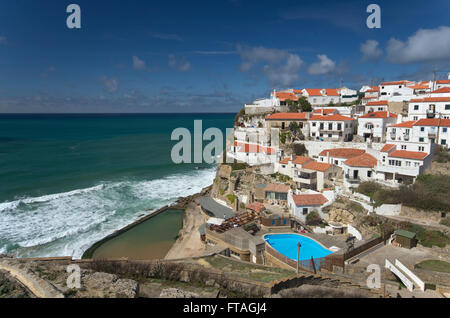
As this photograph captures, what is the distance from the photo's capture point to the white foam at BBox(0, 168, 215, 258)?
83.5ft

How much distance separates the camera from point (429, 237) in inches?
761

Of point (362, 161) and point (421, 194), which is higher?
point (362, 161)

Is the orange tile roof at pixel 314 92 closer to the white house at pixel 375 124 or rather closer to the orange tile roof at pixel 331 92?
the orange tile roof at pixel 331 92

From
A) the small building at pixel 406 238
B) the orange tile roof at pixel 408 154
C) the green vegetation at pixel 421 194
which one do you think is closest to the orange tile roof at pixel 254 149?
the green vegetation at pixel 421 194

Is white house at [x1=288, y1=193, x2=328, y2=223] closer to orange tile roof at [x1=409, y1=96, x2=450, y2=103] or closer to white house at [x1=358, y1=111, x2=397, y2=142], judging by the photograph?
white house at [x1=358, y1=111, x2=397, y2=142]

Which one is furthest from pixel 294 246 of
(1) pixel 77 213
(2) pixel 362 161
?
(1) pixel 77 213

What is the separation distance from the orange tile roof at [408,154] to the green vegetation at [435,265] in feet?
36.3

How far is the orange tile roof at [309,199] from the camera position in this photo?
2453 centimetres

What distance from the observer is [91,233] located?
90.7ft

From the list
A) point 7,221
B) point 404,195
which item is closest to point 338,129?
point 404,195

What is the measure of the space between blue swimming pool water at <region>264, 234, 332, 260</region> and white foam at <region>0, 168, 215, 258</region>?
16710 mm

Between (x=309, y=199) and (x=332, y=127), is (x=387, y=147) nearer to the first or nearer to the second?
(x=332, y=127)

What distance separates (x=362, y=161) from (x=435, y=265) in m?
12.5

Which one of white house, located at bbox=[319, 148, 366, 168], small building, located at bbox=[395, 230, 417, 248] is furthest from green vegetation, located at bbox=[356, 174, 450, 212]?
white house, located at bbox=[319, 148, 366, 168]
